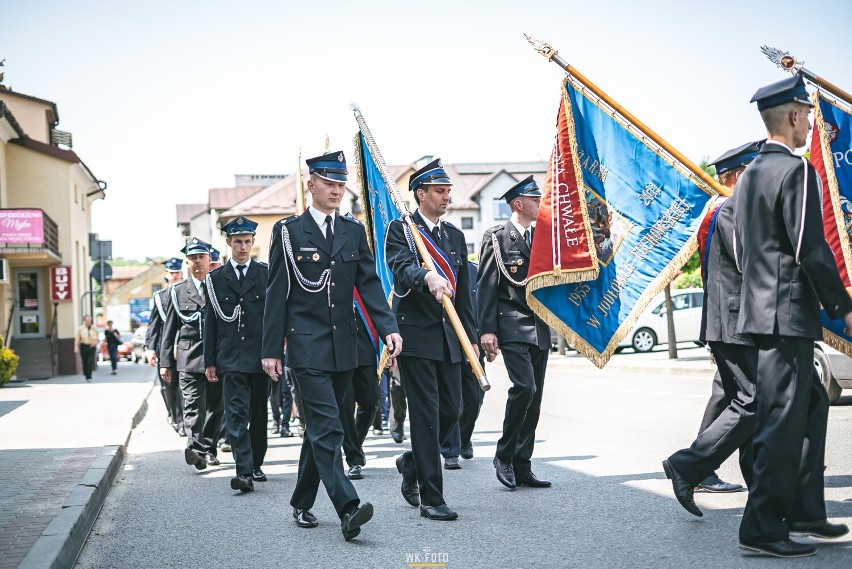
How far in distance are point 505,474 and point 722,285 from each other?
2.38 meters

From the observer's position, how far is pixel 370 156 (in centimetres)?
860

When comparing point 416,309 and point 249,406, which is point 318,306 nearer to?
point 416,309

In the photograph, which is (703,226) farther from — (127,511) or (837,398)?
(837,398)

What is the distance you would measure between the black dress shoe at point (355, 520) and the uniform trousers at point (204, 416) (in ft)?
Result: 13.1

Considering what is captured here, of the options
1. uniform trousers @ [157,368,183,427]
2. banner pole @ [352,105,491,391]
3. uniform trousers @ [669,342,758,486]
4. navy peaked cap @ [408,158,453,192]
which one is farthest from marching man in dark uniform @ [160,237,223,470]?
uniform trousers @ [669,342,758,486]

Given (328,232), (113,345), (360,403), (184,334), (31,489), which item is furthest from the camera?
(113,345)

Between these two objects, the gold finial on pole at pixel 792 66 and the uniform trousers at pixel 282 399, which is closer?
the gold finial on pole at pixel 792 66

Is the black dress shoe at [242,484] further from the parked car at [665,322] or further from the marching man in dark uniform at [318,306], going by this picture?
the parked car at [665,322]

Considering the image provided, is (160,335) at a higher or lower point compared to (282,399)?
higher

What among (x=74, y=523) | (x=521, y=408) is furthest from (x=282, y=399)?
(x=74, y=523)

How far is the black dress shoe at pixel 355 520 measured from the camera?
5852 mm

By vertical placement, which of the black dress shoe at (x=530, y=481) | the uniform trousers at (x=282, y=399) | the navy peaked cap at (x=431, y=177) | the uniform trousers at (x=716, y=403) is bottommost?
the black dress shoe at (x=530, y=481)

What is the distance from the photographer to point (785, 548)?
16.5 feet

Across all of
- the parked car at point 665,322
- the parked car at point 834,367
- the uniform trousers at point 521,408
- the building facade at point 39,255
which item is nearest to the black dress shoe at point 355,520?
the uniform trousers at point 521,408
